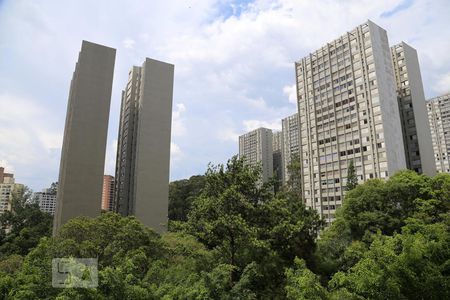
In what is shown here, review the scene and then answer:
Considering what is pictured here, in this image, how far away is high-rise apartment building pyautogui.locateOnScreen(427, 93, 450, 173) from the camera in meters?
69.1

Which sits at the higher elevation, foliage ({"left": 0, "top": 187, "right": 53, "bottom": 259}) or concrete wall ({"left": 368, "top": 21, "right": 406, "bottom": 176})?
concrete wall ({"left": 368, "top": 21, "right": 406, "bottom": 176})

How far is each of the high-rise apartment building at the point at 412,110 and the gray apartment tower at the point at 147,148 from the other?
118ft

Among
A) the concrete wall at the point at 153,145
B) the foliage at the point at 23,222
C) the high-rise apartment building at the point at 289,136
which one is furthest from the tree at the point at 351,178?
the high-rise apartment building at the point at 289,136

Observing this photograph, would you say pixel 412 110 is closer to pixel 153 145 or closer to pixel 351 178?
pixel 351 178

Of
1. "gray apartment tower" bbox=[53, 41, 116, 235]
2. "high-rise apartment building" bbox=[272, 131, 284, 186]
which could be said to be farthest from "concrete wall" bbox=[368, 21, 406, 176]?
"high-rise apartment building" bbox=[272, 131, 284, 186]

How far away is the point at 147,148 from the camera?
1626 inches

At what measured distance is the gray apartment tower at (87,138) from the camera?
112 ft

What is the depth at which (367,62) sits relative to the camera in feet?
147

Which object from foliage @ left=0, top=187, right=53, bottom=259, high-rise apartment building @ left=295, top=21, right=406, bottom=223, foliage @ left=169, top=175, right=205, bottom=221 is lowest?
foliage @ left=0, top=187, right=53, bottom=259

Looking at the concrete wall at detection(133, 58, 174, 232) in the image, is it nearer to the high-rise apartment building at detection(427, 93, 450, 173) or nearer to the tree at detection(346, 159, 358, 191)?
the tree at detection(346, 159, 358, 191)

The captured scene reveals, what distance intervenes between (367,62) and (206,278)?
4394 centimetres

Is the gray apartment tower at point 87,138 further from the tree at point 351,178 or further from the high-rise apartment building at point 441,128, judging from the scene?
the high-rise apartment building at point 441,128

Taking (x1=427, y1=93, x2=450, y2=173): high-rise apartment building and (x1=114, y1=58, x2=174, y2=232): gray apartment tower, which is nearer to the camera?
(x1=114, y1=58, x2=174, y2=232): gray apartment tower

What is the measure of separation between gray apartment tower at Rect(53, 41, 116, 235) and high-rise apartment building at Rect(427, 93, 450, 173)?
69450 millimetres
